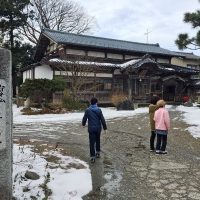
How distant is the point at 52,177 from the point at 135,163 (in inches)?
95.1

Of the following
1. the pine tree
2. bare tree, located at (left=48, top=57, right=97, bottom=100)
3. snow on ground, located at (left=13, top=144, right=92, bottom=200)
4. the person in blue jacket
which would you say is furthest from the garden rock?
the pine tree

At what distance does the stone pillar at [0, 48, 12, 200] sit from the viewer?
4871 mm

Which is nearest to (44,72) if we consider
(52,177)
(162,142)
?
→ (162,142)

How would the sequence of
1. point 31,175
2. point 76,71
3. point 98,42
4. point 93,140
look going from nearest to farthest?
point 31,175, point 93,140, point 76,71, point 98,42

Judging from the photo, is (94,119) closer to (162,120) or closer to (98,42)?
(162,120)

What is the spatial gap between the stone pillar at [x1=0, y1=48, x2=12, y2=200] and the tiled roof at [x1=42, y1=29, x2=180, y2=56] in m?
22.8

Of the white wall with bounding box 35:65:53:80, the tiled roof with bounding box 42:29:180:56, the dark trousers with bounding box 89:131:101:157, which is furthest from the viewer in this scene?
the tiled roof with bounding box 42:29:180:56

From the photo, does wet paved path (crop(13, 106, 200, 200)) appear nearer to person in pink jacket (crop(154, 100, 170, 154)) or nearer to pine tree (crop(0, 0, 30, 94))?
person in pink jacket (crop(154, 100, 170, 154))

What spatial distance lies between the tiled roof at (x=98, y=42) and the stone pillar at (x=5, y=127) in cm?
2276

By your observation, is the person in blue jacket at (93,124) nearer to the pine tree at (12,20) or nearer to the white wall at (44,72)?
the white wall at (44,72)

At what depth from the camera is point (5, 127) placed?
4945mm

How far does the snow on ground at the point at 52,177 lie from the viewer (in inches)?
227

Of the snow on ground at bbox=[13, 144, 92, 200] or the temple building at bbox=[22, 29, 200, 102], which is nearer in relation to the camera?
the snow on ground at bbox=[13, 144, 92, 200]

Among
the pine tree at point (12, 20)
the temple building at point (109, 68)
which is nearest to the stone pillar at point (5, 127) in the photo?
the temple building at point (109, 68)
